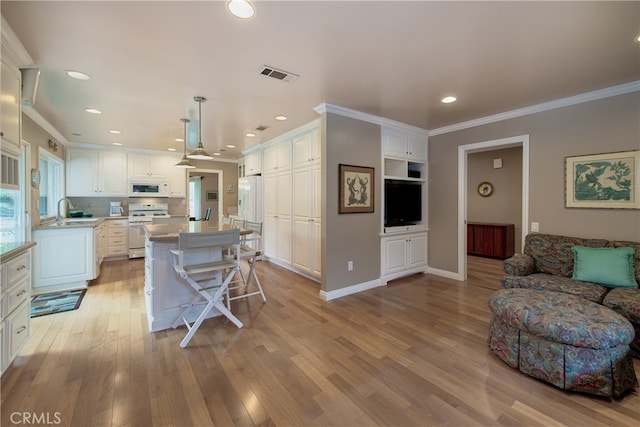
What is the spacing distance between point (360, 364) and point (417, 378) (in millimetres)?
422

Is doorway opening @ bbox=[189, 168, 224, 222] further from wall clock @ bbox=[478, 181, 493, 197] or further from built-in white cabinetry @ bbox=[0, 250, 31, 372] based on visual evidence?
wall clock @ bbox=[478, 181, 493, 197]

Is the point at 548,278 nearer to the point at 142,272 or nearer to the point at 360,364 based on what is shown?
the point at 360,364

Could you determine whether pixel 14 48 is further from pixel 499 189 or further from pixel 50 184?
pixel 499 189

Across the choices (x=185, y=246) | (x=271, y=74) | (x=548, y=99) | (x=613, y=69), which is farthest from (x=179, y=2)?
(x=548, y=99)

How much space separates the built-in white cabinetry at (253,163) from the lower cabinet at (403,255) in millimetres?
3118

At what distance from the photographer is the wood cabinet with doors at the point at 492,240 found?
5637 millimetres

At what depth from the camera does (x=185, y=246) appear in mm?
2312

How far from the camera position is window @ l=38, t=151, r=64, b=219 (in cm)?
465

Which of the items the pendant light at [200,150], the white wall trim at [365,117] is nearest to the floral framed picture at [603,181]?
the white wall trim at [365,117]

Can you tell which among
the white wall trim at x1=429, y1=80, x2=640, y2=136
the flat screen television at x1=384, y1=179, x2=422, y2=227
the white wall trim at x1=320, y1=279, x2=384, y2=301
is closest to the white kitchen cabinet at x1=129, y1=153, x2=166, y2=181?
the white wall trim at x1=320, y1=279, x2=384, y2=301

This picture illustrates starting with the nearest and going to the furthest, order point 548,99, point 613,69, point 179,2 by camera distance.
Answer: point 179,2 → point 613,69 → point 548,99

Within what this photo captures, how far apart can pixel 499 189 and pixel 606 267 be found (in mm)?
3689

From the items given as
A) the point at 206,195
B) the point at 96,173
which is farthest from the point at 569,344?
the point at 206,195

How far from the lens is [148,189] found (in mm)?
6234
